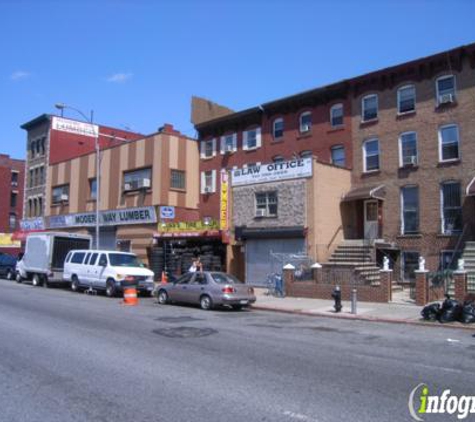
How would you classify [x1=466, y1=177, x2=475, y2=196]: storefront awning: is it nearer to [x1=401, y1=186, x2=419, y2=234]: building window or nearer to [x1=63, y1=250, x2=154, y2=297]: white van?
[x1=401, y1=186, x2=419, y2=234]: building window

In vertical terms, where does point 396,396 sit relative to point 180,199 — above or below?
below

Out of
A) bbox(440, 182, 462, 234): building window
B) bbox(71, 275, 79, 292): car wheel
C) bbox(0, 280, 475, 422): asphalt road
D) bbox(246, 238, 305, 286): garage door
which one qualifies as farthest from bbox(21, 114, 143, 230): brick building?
bbox(0, 280, 475, 422): asphalt road

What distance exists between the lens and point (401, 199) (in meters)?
26.5

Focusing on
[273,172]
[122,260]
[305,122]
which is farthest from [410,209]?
[122,260]

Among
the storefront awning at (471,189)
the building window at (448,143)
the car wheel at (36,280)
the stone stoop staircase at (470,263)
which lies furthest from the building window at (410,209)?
the car wheel at (36,280)

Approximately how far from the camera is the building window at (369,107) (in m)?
27.7

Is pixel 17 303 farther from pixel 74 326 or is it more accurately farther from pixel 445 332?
pixel 445 332

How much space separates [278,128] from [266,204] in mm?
6821

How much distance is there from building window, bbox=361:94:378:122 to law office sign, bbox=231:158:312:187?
490 centimetres

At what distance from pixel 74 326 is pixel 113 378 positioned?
232 inches

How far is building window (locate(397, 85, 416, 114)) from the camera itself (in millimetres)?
26250

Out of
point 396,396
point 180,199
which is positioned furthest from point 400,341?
point 180,199

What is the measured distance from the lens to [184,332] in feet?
41.0

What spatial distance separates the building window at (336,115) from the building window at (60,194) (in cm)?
2556
